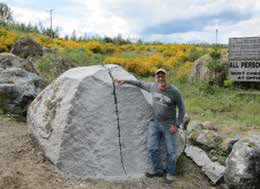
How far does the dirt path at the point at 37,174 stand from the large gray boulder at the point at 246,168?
0.45 meters

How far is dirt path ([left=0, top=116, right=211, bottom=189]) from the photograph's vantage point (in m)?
3.54

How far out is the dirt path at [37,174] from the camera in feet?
11.6

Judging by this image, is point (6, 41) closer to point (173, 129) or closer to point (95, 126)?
point (95, 126)

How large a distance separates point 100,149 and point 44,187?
0.83m

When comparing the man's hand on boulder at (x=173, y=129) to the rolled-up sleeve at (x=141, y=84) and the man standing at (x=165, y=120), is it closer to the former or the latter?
the man standing at (x=165, y=120)

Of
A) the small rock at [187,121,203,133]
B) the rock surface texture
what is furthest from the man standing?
the small rock at [187,121,203,133]

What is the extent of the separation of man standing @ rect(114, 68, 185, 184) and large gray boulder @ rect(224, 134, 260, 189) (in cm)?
79

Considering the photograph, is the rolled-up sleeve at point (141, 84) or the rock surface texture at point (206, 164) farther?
the rock surface texture at point (206, 164)

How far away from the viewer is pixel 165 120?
4.16 metres

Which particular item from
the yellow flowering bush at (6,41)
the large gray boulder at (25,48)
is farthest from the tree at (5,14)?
the large gray boulder at (25,48)

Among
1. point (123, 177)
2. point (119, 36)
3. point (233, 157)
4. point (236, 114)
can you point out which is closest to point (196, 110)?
point (236, 114)

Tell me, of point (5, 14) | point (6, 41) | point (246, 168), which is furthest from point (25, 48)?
point (246, 168)

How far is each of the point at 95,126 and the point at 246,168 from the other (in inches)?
79.2

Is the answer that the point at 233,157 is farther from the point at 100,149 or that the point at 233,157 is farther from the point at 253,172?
the point at 100,149
